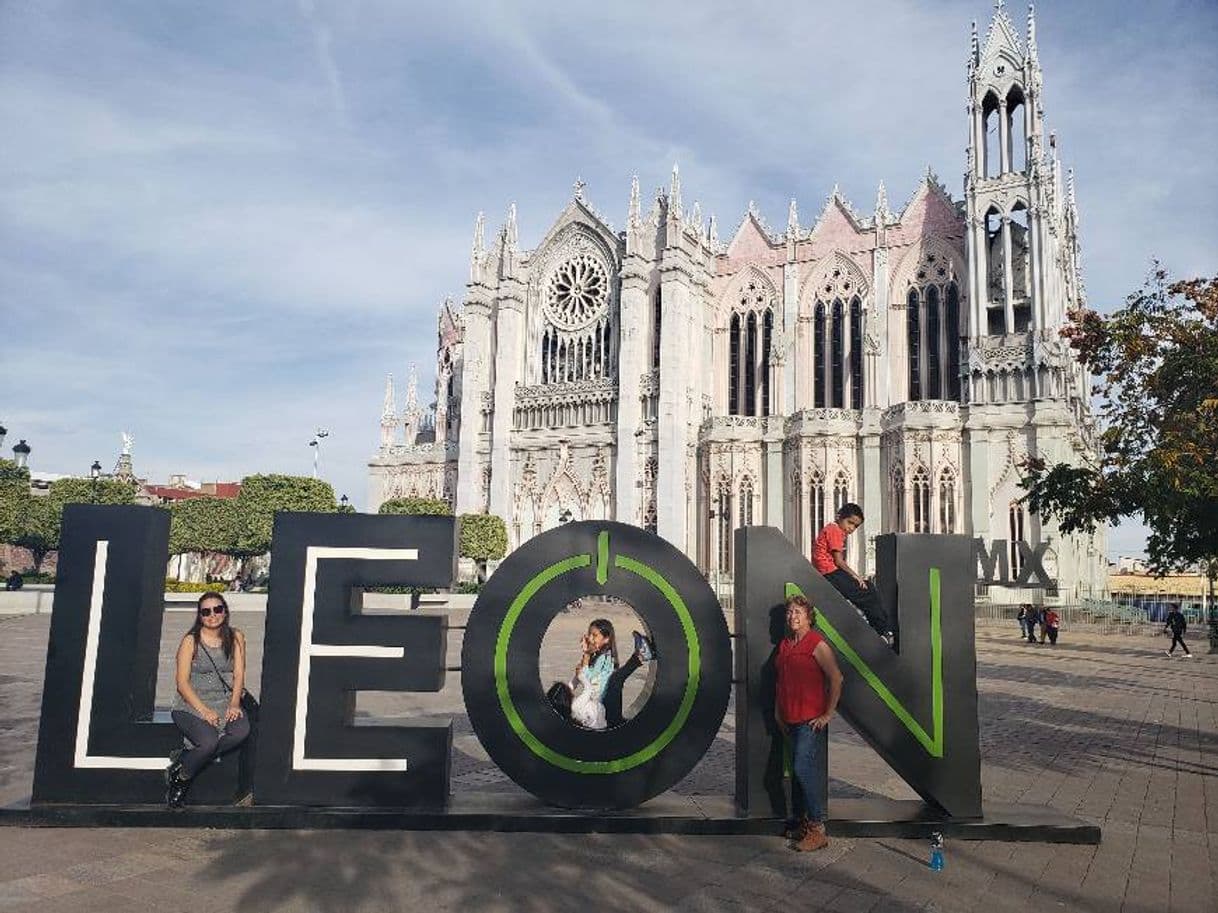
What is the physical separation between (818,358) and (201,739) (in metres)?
39.5

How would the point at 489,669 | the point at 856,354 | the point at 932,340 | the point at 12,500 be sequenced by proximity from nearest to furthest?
the point at 489,669 → the point at 932,340 → the point at 856,354 → the point at 12,500

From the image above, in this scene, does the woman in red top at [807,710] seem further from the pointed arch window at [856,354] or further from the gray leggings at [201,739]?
the pointed arch window at [856,354]

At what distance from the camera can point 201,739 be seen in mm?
7355

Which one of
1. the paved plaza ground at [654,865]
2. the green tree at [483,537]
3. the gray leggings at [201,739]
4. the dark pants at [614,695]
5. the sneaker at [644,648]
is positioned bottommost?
the paved plaza ground at [654,865]

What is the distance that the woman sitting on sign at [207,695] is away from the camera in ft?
24.0

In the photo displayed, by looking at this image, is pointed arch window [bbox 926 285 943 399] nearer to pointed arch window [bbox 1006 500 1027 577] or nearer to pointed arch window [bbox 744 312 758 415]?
pointed arch window [bbox 1006 500 1027 577]

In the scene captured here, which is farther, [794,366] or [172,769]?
[794,366]

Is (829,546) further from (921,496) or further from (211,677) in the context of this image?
(921,496)

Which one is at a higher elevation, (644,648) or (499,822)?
(644,648)

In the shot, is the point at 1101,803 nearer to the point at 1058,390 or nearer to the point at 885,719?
the point at 885,719

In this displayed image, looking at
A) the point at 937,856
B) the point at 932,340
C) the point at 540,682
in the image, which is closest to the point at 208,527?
the point at 932,340

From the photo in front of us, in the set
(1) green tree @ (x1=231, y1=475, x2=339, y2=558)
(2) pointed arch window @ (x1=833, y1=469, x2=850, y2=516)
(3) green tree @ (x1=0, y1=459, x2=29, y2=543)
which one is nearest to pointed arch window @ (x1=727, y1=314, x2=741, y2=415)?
(2) pointed arch window @ (x1=833, y1=469, x2=850, y2=516)

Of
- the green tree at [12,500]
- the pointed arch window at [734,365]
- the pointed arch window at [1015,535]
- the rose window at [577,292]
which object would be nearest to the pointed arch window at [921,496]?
the pointed arch window at [1015,535]

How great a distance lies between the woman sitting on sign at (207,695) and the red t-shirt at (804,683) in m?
4.39
